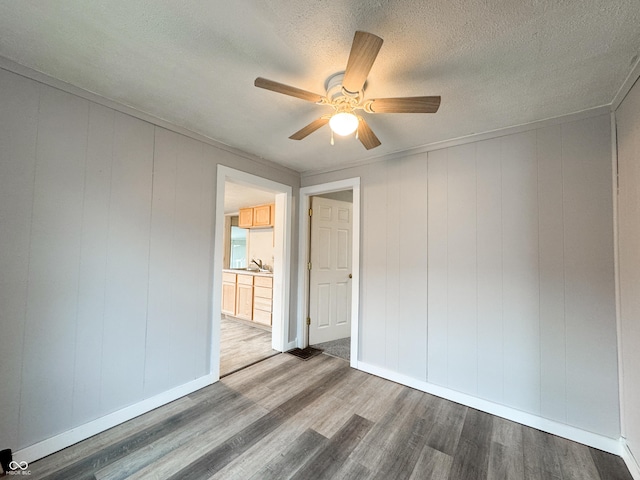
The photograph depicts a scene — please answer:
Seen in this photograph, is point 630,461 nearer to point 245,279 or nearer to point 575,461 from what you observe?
point 575,461

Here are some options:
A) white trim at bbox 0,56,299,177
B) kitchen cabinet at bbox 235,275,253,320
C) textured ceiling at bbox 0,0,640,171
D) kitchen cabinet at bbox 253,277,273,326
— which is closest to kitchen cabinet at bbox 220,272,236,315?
kitchen cabinet at bbox 235,275,253,320

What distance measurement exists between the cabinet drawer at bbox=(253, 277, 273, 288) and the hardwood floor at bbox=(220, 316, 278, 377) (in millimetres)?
727

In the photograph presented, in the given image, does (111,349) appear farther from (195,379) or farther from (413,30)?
(413,30)

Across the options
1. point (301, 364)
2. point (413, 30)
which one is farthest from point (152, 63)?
point (301, 364)

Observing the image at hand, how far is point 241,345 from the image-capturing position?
3416 mm

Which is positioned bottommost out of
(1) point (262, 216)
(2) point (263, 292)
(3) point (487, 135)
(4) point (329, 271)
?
(2) point (263, 292)

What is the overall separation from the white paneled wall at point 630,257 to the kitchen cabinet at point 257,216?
4153 mm

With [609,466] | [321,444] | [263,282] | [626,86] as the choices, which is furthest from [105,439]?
[626,86]

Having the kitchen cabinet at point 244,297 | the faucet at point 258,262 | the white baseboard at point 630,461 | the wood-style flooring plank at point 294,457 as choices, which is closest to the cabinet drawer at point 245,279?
the kitchen cabinet at point 244,297

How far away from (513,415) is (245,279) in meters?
3.72

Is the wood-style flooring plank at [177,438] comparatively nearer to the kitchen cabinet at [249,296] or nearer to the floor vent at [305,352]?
the floor vent at [305,352]

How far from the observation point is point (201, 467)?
150 cm

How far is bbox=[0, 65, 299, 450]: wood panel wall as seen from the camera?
146 cm

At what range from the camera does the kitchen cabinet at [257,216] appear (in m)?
4.76
